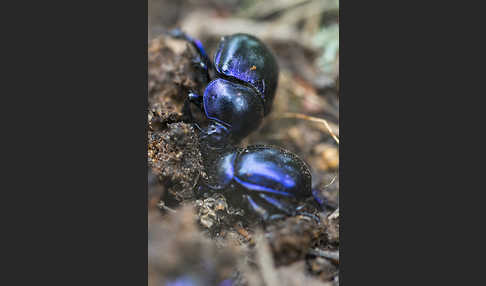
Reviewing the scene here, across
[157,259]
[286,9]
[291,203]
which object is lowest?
[157,259]

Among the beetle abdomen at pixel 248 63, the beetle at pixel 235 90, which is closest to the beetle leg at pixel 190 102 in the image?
the beetle at pixel 235 90

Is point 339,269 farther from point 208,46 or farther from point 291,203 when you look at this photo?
point 208,46

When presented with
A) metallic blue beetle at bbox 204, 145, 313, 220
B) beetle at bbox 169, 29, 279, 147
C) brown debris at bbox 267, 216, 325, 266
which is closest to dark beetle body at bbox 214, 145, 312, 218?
metallic blue beetle at bbox 204, 145, 313, 220

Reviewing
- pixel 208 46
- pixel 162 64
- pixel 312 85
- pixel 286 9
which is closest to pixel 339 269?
pixel 162 64

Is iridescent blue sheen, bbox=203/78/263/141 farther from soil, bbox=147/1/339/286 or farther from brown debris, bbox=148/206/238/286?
brown debris, bbox=148/206/238/286

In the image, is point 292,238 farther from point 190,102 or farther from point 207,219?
point 190,102

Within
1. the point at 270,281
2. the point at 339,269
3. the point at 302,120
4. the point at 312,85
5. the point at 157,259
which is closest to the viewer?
the point at 157,259
